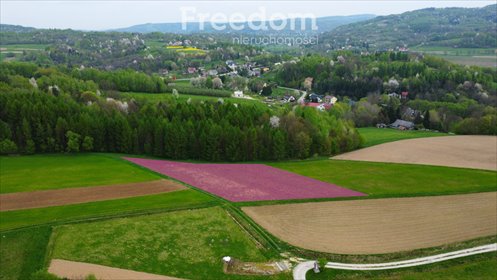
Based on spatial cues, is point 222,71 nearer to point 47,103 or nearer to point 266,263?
point 47,103

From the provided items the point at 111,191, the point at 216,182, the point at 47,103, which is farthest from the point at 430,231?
the point at 47,103

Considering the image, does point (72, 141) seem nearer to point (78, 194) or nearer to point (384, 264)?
point (78, 194)

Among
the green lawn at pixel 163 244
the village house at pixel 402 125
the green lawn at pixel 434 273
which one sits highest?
the green lawn at pixel 163 244

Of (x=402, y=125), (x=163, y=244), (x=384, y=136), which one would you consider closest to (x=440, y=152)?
(x=384, y=136)

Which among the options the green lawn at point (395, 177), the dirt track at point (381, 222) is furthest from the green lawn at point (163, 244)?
the green lawn at point (395, 177)

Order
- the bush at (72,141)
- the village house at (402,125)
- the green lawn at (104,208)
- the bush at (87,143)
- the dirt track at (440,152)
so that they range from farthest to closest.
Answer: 1. the village house at (402,125)
2. the bush at (87,143)
3. the bush at (72,141)
4. the dirt track at (440,152)
5. the green lawn at (104,208)

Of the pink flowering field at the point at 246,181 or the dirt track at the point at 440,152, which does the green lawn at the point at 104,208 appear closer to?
the pink flowering field at the point at 246,181

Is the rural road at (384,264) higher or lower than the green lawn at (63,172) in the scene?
lower
